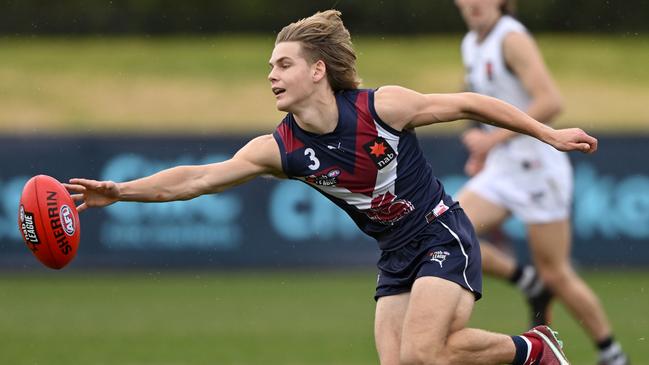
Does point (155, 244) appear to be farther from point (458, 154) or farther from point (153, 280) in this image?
point (458, 154)

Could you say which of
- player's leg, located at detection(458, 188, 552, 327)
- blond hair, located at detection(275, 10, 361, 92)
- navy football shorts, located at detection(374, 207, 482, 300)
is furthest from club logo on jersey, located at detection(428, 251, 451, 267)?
player's leg, located at detection(458, 188, 552, 327)

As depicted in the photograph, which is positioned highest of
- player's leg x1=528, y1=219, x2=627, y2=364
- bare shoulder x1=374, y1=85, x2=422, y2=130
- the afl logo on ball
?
bare shoulder x1=374, y1=85, x2=422, y2=130

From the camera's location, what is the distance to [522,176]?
28.4ft

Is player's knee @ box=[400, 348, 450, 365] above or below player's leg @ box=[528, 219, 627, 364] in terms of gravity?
above

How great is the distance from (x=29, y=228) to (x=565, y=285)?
3.81 meters

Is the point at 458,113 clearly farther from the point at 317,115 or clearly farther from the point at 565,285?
the point at 565,285

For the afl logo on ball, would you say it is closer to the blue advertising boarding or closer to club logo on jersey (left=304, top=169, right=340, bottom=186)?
club logo on jersey (left=304, top=169, right=340, bottom=186)

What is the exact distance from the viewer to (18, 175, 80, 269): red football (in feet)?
19.4

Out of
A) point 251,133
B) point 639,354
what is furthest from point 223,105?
point 639,354

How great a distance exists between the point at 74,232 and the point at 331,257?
313 inches

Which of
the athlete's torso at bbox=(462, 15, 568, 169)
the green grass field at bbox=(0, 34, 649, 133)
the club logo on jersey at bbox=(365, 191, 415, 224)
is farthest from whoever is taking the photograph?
the green grass field at bbox=(0, 34, 649, 133)

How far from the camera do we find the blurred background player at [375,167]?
6055mm

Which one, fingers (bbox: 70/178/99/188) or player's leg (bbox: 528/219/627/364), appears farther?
player's leg (bbox: 528/219/627/364)

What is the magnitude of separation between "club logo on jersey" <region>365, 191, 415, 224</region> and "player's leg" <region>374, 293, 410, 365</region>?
40cm
